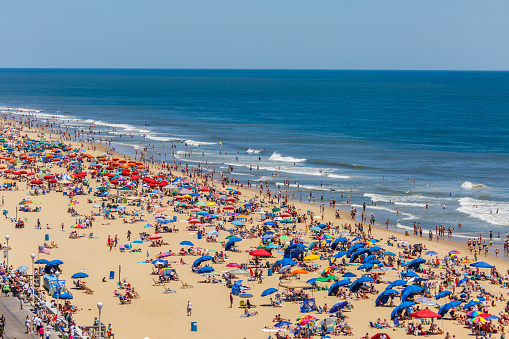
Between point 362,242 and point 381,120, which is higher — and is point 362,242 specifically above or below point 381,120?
below

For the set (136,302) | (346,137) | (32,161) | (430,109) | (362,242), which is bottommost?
(136,302)

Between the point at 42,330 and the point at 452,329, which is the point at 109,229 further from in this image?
the point at 452,329

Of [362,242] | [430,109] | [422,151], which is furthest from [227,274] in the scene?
[430,109]

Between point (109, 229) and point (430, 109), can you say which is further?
point (430, 109)

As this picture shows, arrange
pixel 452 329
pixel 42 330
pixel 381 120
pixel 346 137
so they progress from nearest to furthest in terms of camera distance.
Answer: pixel 42 330 < pixel 452 329 < pixel 346 137 < pixel 381 120

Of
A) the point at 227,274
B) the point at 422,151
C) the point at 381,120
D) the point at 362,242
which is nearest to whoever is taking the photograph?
the point at 227,274

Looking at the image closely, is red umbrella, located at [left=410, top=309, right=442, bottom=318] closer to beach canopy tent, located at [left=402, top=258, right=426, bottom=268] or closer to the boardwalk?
beach canopy tent, located at [left=402, top=258, right=426, bottom=268]
